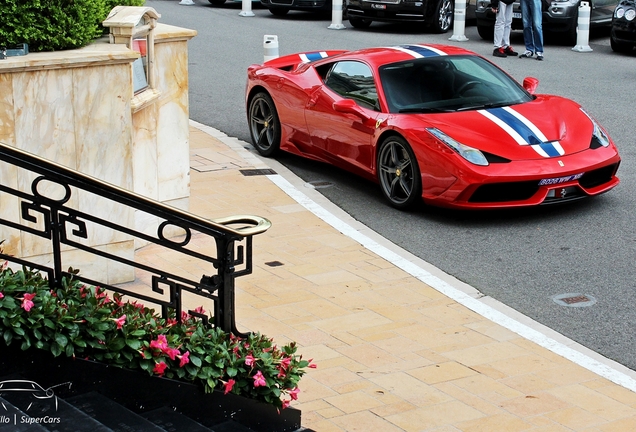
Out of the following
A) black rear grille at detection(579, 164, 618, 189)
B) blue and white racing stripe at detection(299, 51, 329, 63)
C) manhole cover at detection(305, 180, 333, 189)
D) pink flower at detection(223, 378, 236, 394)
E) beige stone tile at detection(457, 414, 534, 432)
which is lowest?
manhole cover at detection(305, 180, 333, 189)

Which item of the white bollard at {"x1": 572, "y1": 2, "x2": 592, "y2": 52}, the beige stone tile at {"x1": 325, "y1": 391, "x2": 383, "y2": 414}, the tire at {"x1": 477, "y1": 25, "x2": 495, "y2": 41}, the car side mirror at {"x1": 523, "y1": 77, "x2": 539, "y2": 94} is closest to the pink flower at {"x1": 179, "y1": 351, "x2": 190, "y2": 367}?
the beige stone tile at {"x1": 325, "y1": 391, "x2": 383, "y2": 414}

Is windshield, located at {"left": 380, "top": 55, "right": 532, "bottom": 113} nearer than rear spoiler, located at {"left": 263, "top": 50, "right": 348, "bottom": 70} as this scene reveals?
Yes

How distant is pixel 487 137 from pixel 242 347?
4.48m

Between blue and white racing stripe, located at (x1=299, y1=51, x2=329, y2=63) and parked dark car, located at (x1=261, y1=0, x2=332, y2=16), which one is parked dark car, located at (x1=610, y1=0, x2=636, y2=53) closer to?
parked dark car, located at (x1=261, y1=0, x2=332, y2=16)

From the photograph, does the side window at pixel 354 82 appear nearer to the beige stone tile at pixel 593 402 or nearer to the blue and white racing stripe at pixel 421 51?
the blue and white racing stripe at pixel 421 51

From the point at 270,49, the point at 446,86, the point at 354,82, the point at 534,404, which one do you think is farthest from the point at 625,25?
the point at 534,404

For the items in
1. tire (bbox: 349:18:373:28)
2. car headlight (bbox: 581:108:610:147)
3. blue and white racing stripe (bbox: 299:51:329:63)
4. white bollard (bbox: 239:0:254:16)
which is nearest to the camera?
car headlight (bbox: 581:108:610:147)

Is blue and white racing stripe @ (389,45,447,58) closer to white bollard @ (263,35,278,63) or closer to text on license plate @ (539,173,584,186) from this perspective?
text on license plate @ (539,173,584,186)

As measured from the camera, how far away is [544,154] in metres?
8.46

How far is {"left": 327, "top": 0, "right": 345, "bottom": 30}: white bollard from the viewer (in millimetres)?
22109

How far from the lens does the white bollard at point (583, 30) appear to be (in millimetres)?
18703

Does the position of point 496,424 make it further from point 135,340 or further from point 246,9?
point 246,9

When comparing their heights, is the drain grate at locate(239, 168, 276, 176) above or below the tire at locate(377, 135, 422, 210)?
below

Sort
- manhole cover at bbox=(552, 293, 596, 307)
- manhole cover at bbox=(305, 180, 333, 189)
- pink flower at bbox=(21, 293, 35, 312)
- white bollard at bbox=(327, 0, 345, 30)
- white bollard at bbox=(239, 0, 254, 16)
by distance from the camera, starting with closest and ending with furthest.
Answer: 1. pink flower at bbox=(21, 293, 35, 312)
2. manhole cover at bbox=(552, 293, 596, 307)
3. manhole cover at bbox=(305, 180, 333, 189)
4. white bollard at bbox=(327, 0, 345, 30)
5. white bollard at bbox=(239, 0, 254, 16)
